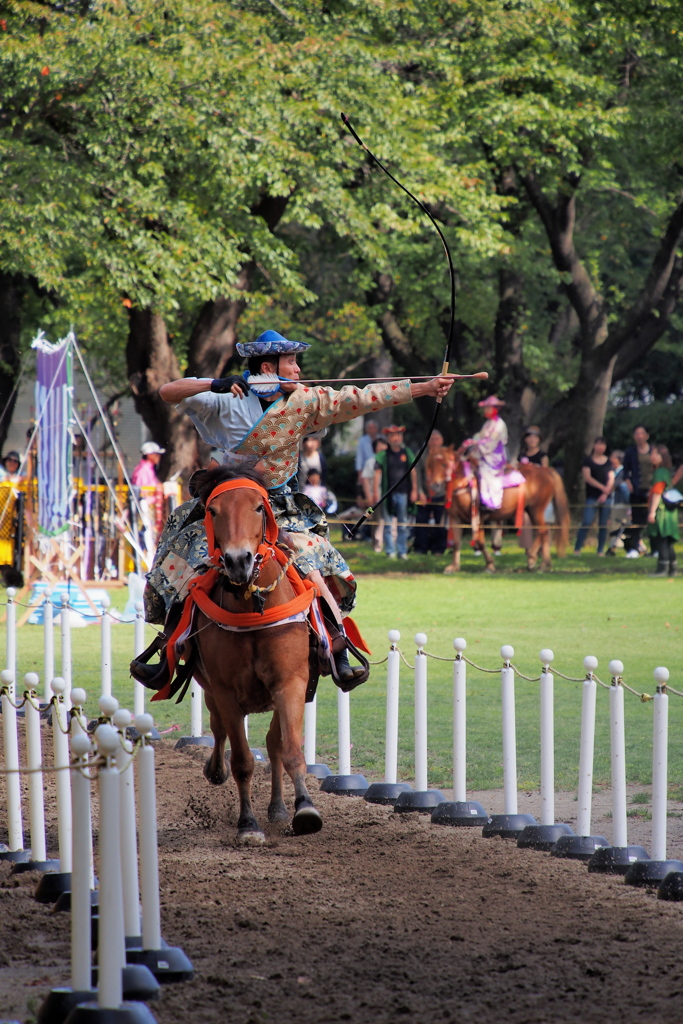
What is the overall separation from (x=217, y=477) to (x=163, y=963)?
111 inches

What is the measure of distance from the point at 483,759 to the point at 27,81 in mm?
11453

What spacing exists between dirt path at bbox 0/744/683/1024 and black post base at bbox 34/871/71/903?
0.12 m

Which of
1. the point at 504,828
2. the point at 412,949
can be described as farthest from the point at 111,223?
the point at 412,949

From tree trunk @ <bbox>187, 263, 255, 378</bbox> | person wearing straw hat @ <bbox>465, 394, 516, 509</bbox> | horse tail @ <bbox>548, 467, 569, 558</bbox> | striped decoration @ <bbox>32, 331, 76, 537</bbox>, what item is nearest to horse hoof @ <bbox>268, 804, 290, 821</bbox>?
striped decoration @ <bbox>32, 331, 76, 537</bbox>

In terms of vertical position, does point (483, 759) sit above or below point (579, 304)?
below

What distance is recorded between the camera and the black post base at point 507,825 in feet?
24.4

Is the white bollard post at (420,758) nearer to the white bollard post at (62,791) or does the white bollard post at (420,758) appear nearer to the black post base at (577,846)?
the black post base at (577,846)

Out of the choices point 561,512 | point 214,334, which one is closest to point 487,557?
point 561,512

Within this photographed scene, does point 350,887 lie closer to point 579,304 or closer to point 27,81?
point 27,81

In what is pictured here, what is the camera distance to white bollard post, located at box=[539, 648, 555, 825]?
716 cm

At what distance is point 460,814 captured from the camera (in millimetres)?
7781

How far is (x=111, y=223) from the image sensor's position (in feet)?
61.8

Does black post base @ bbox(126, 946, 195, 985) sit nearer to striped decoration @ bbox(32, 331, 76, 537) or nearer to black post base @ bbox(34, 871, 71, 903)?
black post base @ bbox(34, 871, 71, 903)

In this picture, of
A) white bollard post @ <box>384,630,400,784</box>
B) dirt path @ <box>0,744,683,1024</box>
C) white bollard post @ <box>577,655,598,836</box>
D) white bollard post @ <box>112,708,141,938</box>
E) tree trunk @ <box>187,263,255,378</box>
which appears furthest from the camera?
tree trunk @ <box>187,263,255,378</box>
